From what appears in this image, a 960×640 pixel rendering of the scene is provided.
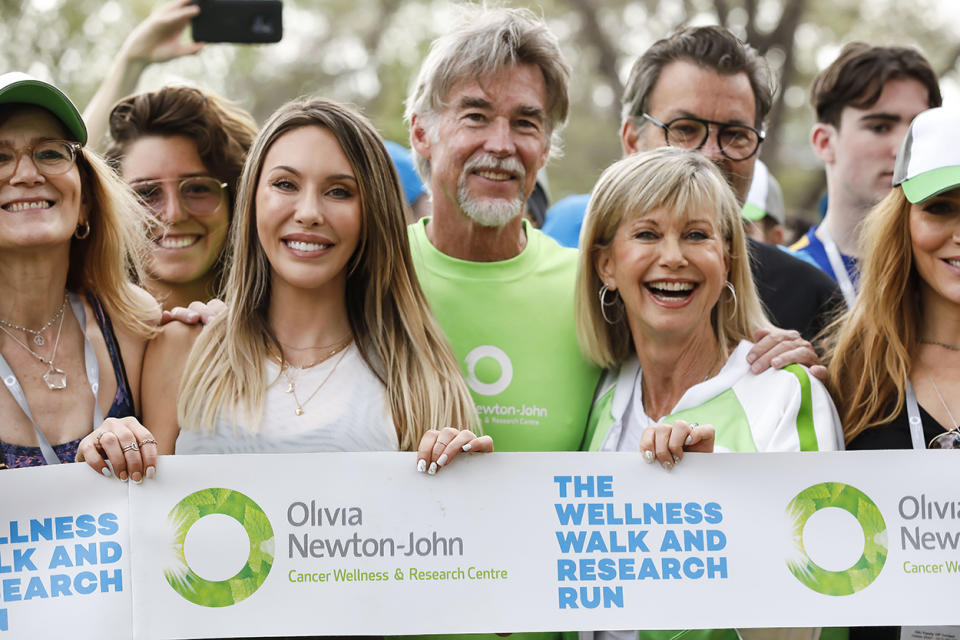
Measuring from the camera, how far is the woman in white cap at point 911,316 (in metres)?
3.68

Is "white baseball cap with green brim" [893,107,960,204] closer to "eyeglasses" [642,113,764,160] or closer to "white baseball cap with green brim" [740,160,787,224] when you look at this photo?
"eyeglasses" [642,113,764,160]

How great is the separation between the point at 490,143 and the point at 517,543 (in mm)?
1739

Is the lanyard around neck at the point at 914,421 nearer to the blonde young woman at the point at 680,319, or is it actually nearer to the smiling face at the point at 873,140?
the blonde young woman at the point at 680,319

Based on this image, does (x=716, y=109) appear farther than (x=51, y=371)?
Yes

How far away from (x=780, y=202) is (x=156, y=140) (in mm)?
4595

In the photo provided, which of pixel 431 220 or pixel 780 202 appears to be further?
pixel 780 202

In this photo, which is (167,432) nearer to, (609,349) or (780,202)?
(609,349)

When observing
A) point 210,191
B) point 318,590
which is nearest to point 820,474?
point 318,590

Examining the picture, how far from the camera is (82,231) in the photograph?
3.88m

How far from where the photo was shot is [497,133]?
4.52m

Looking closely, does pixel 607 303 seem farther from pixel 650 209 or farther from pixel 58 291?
pixel 58 291

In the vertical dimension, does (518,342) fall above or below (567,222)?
below

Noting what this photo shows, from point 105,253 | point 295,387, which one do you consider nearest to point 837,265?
point 295,387

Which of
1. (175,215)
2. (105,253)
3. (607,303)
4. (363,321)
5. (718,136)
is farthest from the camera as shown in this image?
(718,136)
